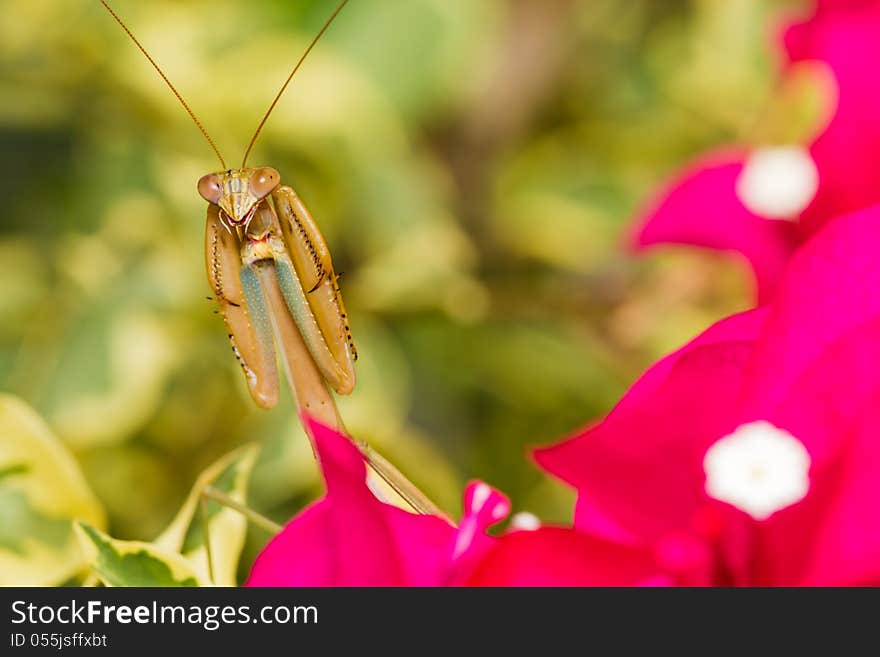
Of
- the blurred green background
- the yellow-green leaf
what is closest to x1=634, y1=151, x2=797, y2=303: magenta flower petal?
the yellow-green leaf

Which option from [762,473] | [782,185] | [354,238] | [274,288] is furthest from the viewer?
[354,238]

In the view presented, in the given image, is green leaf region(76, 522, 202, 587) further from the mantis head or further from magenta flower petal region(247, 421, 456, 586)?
the mantis head

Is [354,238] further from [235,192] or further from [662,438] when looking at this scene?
[662,438]

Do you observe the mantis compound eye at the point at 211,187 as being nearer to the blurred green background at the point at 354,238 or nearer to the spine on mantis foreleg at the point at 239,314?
the spine on mantis foreleg at the point at 239,314

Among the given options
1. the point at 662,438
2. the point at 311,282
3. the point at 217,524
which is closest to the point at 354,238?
the point at 311,282
